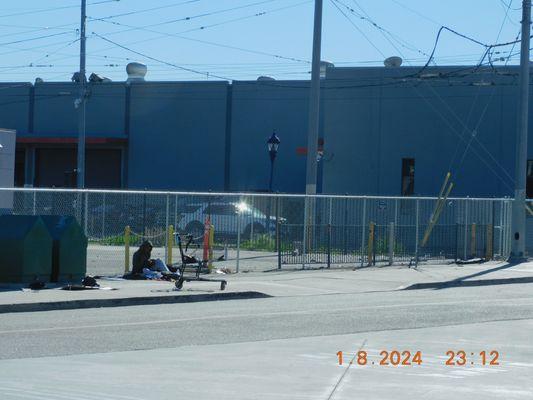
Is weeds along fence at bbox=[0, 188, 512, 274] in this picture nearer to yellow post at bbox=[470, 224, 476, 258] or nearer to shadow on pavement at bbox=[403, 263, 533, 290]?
yellow post at bbox=[470, 224, 476, 258]

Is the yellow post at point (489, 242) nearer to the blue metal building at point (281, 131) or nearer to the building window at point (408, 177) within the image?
the blue metal building at point (281, 131)

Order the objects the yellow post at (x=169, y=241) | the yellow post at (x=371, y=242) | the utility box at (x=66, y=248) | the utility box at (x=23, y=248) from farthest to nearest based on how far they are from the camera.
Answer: the yellow post at (x=371, y=242), the yellow post at (x=169, y=241), the utility box at (x=66, y=248), the utility box at (x=23, y=248)

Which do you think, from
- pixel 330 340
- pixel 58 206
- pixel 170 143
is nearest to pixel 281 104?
pixel 170 143

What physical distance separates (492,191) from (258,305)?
27.8 metres

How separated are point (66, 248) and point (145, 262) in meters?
2.67

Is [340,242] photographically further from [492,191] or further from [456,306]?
[492,191]

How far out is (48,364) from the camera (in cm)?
1161

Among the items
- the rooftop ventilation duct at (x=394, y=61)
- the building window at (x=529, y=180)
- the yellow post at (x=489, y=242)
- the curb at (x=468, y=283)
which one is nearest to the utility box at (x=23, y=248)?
the curb at (x=468, y=283)

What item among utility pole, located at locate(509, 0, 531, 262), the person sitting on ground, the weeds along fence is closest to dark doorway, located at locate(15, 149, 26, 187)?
the weeds along fence

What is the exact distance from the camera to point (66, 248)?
2134 centimetres

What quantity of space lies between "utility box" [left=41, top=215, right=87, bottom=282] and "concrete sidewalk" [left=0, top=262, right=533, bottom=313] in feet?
2.40

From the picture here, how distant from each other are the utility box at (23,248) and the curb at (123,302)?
2678 mm

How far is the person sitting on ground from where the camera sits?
23.2 metres

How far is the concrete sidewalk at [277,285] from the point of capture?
61.6 ft
